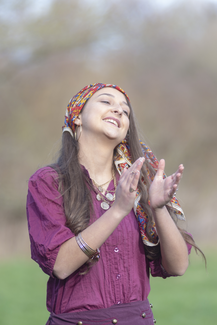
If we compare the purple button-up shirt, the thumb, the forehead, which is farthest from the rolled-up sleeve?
the forehead

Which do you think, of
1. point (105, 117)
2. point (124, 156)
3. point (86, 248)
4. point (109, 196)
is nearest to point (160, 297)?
point (124, 156)

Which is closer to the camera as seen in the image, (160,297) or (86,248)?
(86,248)

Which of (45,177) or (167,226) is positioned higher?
(45,177)

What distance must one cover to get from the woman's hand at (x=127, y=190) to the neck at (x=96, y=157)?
1.61 feet

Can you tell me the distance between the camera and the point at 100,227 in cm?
160

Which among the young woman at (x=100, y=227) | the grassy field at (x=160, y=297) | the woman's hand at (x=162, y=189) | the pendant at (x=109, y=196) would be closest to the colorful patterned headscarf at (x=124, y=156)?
the young woman at (x=100, y=227)

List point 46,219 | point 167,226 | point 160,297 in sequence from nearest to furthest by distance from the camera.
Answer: point 46,219 → point 167,226 → point 160,297

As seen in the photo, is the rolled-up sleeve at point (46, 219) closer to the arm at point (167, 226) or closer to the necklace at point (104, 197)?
the necklace at point (104, 197)

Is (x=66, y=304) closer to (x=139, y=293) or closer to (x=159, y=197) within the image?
(x=139, y=293)

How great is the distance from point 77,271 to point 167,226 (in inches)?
17.7

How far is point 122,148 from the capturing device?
227 cm

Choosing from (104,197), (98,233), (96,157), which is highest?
(96,157)

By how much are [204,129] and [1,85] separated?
9.43 m

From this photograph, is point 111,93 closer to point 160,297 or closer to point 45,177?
point 45,177
